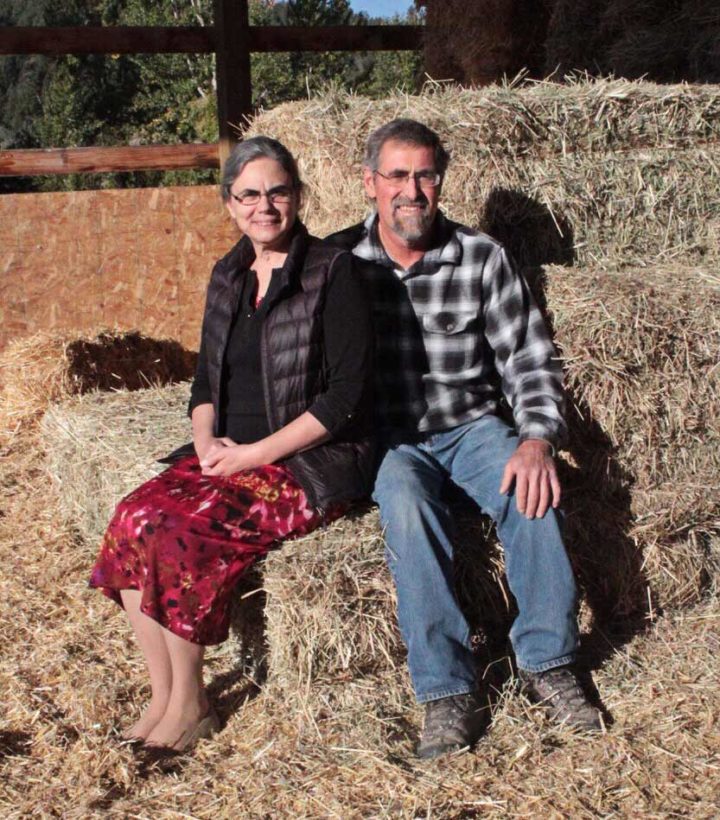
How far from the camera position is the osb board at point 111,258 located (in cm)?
635

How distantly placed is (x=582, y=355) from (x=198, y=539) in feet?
4.30

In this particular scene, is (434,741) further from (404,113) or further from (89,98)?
(89,98)

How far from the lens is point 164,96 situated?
23.1 m

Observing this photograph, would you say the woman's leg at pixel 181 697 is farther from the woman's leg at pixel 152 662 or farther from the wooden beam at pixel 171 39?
the wooden beam at pixel 171 39

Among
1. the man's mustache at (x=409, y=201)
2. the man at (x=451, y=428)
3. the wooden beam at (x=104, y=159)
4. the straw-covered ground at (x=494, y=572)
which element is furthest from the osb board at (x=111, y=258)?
the man's mustache at (x=409, y=201)

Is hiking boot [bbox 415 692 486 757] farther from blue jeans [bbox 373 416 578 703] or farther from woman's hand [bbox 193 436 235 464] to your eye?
woman's hand [bbox 193 436 235 464]

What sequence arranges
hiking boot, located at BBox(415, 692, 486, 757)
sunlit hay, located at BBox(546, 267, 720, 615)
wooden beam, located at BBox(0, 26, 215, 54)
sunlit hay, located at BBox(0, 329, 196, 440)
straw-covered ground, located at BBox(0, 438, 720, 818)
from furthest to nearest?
1. wooden beam, located at BBox(0, 26, 215, 54)
2. sunlit hay, located at BBox(0, 329, 196, 440)
3. sunlit hay, located at BBox(546, 267, 720, 615)
4. hiking boot, located at BBox(415, 692, 486, 757)
5. straw-covered ground, located at BBox(0, 438, 720, 818)

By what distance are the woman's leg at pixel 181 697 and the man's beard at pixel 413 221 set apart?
1329mm

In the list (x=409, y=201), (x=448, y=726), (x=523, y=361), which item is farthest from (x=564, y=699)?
(x=409, y=201)

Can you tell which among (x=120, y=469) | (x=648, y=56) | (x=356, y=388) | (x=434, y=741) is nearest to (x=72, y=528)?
(x=120, y=469)

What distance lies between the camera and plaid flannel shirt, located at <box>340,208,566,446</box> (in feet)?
10.8

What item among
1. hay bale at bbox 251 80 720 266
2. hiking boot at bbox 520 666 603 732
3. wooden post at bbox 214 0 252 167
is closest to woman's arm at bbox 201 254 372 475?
hiking boot at bbox 520 666 603 732

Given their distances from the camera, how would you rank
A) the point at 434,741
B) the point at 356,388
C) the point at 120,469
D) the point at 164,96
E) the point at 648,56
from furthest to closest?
the point at 164,96 < the point at 648,56 < the point at 120,469 < the point at 356,388 < the point at 434,741

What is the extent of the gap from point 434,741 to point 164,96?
22.0 metres
